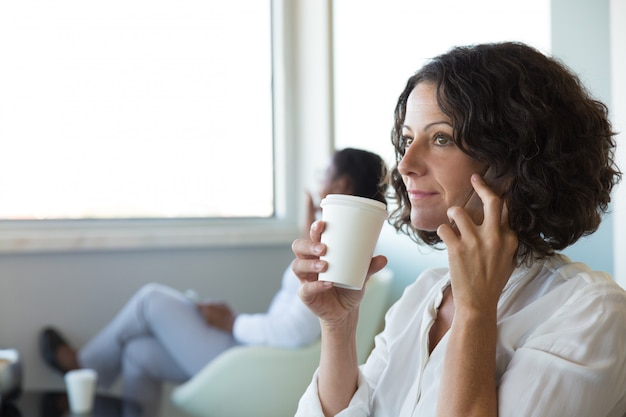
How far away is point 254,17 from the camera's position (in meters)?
3.57

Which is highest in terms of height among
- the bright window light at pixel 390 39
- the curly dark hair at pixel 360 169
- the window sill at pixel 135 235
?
the bright window light at pixel 390 39

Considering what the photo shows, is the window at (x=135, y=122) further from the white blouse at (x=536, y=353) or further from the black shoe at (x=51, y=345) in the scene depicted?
the white blouse at (x=536, y=353)

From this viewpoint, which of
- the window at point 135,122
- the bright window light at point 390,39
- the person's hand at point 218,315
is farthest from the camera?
the window at point 135,122

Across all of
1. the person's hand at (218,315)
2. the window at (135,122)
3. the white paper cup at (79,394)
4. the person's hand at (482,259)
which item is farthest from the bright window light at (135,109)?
the person's hand at (482,259)

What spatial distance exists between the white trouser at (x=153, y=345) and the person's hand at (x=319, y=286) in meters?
1.70

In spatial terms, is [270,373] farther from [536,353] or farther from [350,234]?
[536,353]

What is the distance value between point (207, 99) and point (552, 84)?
255 centimetres

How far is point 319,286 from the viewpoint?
1.11m

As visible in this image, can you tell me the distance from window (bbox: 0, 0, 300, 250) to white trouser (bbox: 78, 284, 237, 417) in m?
0.35

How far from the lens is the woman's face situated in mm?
1071

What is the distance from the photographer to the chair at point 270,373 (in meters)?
2.52

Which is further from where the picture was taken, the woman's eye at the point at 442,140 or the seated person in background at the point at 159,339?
the seated person in background at the point at 159,339

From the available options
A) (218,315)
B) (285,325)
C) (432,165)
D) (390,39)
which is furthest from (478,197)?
(218,315)

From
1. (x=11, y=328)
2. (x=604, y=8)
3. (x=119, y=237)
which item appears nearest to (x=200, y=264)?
(x=119, y=237)
